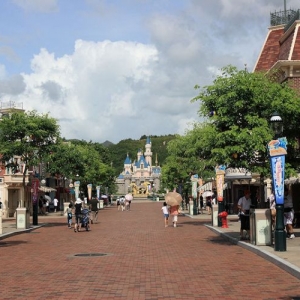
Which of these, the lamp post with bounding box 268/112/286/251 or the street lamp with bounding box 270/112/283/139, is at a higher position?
the street lamp with bounding box 270/112/283/139

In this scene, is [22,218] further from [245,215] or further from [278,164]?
[278,164]

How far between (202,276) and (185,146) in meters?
44.1

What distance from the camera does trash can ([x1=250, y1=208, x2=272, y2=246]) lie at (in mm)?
19016

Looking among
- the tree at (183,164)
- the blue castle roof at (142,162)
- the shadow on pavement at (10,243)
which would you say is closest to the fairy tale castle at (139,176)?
the blue castle roof at (142,162)

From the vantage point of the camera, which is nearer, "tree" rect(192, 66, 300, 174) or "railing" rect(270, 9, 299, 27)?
"tree" rect(192, 66, 300, 174)

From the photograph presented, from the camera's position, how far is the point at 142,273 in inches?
545

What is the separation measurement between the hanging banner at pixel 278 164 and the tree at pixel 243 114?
3.02 m

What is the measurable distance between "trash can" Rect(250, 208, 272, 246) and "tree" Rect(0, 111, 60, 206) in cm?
1952

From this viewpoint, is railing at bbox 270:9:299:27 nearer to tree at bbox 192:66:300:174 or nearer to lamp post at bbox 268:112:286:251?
tree at bbox 192:66:300:174

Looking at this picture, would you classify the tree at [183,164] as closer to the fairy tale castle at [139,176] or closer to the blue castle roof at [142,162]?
the fairy tale castle at [139,176]

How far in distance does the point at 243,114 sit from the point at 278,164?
4.63m

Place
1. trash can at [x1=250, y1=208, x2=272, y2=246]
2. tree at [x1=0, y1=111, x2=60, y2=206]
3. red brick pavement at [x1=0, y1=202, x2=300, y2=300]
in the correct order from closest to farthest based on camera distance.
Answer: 1. red brick pavement at [x1=0, y1=202, x2=300, y2=300]
2. trash can at [x1=250, y1=208, x2=272, y2=246]
3. tree at [x1=0, y1=111, x2=60, y2=206]

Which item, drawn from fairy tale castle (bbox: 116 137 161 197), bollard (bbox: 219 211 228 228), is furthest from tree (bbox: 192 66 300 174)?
fairy tale castle (bbox: 116 137 161 197)

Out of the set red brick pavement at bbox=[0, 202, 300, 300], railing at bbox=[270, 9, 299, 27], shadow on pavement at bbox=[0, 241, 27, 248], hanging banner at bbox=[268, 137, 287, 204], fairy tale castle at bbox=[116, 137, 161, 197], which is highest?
railing at bbox=[270, 9, 299, 27]
